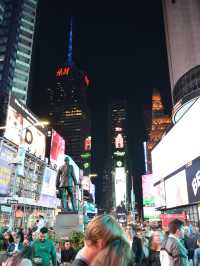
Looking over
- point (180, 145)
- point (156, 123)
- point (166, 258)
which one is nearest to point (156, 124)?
point (156, 123)

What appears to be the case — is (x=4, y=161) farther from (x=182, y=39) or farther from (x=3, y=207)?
(x=182, y=39)

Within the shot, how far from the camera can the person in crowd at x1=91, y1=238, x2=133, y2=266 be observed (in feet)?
6.51

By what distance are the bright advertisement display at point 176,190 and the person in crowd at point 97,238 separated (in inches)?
1122

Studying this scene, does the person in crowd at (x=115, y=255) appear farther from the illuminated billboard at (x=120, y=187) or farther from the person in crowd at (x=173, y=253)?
the illuminated billboard at (x=120, y=187)

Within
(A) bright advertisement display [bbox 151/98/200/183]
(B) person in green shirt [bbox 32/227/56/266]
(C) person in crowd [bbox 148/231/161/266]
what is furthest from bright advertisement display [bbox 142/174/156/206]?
(B) person in green shirt [bbox 32/227/56/266]

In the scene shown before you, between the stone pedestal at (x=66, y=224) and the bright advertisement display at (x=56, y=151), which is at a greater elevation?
the bright advertisement display at (x=56, y=151)

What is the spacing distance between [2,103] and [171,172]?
38.5 metres

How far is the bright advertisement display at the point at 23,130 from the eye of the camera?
1582 inches

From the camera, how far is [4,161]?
37406 millimetres

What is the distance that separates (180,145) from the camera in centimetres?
3084

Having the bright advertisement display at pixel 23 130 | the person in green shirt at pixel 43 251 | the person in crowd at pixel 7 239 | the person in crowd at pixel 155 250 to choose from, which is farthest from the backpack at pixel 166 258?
the bright advertisement display at pixel 23 130

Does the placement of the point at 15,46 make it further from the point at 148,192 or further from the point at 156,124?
the point at 156,124

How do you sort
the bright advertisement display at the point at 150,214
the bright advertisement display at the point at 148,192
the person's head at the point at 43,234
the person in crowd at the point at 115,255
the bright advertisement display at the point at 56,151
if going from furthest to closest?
the bright advertisement display at the point at 150,214 < the bright advertisement display at the point at 148,192 < the bright advertisement display at the point at 56,151 < the person's head at the point at 43,234 < the person in crowd at the point at 115,255

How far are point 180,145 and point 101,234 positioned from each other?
3009 centimetres
